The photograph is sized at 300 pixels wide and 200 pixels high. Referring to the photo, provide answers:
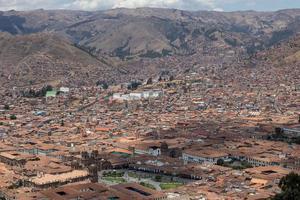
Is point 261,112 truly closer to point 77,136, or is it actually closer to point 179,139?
point 179,139

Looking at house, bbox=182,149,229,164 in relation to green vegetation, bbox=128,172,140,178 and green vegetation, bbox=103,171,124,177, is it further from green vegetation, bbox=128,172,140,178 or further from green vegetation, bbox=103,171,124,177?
green vegetation, bbox=103,171,124,177

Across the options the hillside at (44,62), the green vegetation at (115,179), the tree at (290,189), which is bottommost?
the green vegetation at (115,179)

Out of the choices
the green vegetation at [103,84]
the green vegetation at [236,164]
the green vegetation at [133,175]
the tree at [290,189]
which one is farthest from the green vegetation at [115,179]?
the green vegetation at [103,84]

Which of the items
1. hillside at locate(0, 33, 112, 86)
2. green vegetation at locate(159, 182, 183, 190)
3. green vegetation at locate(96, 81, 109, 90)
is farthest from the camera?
hillside at locate(0, 33, 112, 86)

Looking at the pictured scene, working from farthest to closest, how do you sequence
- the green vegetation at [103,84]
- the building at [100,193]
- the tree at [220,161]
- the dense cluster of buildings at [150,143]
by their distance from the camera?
the green vegetation at [103,84], the tree at [220,161], the dense cluster of buildings at [150,143], the building at [100,193]

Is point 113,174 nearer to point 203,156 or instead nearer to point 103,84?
point 203,156

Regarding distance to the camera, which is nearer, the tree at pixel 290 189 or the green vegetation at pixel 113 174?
the tree at pixel 290 189

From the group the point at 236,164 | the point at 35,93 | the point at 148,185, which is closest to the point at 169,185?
the point at 148,185

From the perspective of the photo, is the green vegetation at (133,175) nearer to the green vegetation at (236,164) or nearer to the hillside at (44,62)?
the green vegetation at (236,164)

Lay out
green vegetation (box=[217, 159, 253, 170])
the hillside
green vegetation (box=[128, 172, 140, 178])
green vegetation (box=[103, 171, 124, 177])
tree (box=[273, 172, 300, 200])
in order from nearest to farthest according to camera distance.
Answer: tree (box=[273, 172, 300, 200]), green vegetation (box=[128, 172, 140, 178]), green vegetation (box=[103, 171, 124, 177]), green vegetation (box=[217, 159, 253, 170]), the hillside

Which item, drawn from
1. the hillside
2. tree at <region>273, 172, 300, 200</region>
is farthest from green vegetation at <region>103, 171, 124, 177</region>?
the hillside
